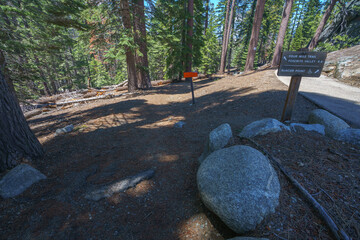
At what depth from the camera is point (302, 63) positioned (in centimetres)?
372

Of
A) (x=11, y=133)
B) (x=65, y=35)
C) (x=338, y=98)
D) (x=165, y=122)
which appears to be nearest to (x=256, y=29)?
(x=338, y=98)

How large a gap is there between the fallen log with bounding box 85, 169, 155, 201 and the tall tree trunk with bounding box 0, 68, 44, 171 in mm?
1849

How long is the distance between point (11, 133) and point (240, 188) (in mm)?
4262

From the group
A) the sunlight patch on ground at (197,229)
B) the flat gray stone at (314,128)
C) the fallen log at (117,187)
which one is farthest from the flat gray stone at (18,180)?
the flat gray stone at (314,128)

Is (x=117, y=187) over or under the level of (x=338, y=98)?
under

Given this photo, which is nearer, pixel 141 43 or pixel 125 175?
pixel 125 175

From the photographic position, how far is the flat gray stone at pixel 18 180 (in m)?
2.47

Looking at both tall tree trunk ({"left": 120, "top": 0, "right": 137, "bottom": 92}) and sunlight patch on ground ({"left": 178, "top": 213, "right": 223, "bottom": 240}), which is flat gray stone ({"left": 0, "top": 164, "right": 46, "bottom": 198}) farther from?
tall tree trunk ({"left": 120, "top": 0, "right": 137, "bottom": 92})

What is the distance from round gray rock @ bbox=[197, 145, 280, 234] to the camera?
1749 mm

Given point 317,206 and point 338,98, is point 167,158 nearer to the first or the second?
point 317,206

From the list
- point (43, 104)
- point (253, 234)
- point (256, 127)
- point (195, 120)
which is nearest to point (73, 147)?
point (195, 120)

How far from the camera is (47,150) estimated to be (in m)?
4.00

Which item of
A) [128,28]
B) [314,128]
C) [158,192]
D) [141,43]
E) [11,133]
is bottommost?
[158,192]

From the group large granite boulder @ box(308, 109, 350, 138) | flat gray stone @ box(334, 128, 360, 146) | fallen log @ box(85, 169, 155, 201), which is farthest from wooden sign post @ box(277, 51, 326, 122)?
fallen log @ box(85, 169, 155, 201)
